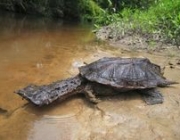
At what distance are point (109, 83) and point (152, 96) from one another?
70 cm

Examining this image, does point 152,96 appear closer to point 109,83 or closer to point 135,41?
point 109,83

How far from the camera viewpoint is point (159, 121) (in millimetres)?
4203

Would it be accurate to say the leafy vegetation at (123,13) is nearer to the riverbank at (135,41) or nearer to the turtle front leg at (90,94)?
the riverbank at (135,41)

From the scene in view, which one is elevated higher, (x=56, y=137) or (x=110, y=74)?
(x=110, y=74)

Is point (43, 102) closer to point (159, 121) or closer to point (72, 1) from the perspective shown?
point (159, 121)

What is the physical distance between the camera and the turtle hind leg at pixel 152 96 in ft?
15.7

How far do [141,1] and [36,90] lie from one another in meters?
16.8

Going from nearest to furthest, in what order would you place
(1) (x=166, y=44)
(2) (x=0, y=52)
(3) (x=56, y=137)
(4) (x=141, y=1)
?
(3) (x=56, y=137) < (2) (x=0, y=52) < (1) (x=166, y=44) < (4) (x=141, y=1)

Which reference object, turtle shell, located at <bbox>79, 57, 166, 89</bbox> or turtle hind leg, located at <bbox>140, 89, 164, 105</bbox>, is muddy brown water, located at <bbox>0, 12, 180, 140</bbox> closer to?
turtle hind leg, located at <bbox>140, 89, 164, 105</bbox>

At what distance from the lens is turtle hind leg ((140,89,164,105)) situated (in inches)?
188

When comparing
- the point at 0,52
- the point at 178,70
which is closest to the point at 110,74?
the point at 178,70

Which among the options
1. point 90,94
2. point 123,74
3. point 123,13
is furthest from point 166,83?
point 123,13

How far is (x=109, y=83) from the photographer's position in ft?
15.6

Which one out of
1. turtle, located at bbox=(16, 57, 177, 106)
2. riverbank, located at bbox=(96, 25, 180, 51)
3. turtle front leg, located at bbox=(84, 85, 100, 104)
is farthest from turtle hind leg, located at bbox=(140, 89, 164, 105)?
riverbank, located at bbox=(96, 25, 180, 51)
